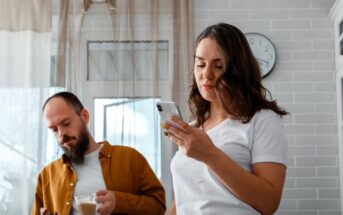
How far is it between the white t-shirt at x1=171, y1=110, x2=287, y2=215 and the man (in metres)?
1.07

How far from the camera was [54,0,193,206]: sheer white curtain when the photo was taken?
3.83 m

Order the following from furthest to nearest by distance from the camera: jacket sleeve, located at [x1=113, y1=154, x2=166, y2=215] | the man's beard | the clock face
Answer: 1. the clock face
2. the man's beard
3. jacket sleeve, located at [x1=113, y1=154, x2=166, y2=215]

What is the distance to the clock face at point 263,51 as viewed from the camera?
154 inches

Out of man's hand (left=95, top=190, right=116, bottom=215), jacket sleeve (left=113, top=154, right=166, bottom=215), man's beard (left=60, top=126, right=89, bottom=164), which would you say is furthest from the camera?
man's beard (left=60, top=126, right=89, bottom=164)

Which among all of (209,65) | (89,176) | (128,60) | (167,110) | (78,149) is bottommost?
(89,176)

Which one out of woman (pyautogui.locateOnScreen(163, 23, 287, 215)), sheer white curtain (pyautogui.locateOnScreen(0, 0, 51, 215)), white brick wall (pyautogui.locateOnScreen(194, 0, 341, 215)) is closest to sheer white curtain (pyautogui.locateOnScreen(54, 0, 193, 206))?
sheer white curtain (pyautogui.locateOnScreen(0, 0, 51, 215))

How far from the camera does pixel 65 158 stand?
252 centimetres

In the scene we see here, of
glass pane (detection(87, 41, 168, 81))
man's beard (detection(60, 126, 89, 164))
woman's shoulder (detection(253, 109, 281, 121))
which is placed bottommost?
man's beard (detection(60, 126, 89, 164))

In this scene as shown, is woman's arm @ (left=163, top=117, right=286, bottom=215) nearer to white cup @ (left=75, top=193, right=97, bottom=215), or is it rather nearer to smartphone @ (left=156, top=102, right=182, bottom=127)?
smartphone @ (left=156, top=102, right=182, bottom=127)

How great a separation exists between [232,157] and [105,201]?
1.13m

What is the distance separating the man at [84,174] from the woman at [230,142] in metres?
1.09

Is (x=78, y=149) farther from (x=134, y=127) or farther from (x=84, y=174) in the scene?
(x=134, y=127)

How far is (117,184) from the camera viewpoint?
8.13ft

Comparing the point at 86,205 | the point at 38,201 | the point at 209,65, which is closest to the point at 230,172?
the point at 209,65
